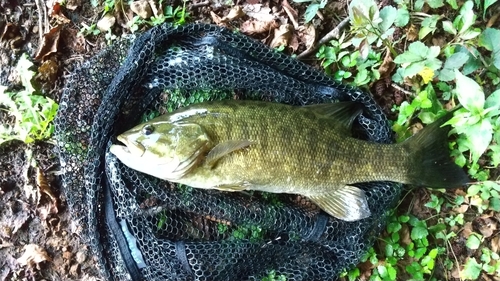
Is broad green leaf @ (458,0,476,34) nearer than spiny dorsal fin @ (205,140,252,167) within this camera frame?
No

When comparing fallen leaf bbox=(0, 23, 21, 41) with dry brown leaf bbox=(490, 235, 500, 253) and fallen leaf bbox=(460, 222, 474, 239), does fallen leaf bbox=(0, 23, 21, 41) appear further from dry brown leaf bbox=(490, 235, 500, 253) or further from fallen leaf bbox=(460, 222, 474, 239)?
dry brown leaf bbox=(490, 235, 500, 253)

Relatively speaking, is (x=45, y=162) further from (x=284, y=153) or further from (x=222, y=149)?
(x=284, y=153)

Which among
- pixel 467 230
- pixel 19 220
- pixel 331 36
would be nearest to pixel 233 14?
pixel 331 36

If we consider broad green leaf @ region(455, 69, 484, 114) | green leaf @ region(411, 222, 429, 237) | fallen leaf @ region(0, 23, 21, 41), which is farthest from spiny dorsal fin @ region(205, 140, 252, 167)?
fallen leaf @ region(0, 23, 21, 41)

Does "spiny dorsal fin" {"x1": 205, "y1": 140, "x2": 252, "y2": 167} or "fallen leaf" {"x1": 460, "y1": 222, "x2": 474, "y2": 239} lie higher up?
"spiny dorsal fin" {"x1": 205, "y1": 140, "x2": 252, "y2": 167}

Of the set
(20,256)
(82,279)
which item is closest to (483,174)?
(82,279)

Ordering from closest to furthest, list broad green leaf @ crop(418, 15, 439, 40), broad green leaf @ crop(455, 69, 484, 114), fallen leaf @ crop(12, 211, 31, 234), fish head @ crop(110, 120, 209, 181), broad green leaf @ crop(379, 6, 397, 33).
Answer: broad green leaf @ crop(455, 69, 484, 114)
fish head @ crop(110, 120, 209, 181)
broad green leaf @ crop(379, 6, 397, 33)
broad green leaf @ crop(418, 15, 439, 40)
fallen leaf @ crop(12, 211, 31, 234)

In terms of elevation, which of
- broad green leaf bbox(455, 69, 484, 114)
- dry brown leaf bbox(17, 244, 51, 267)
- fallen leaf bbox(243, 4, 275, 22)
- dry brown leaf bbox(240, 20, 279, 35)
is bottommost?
dry brown leaf bbox(17, 244, 51, 267)

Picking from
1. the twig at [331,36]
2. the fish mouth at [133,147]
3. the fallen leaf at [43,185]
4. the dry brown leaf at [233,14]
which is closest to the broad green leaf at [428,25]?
the twig at [331,36]
